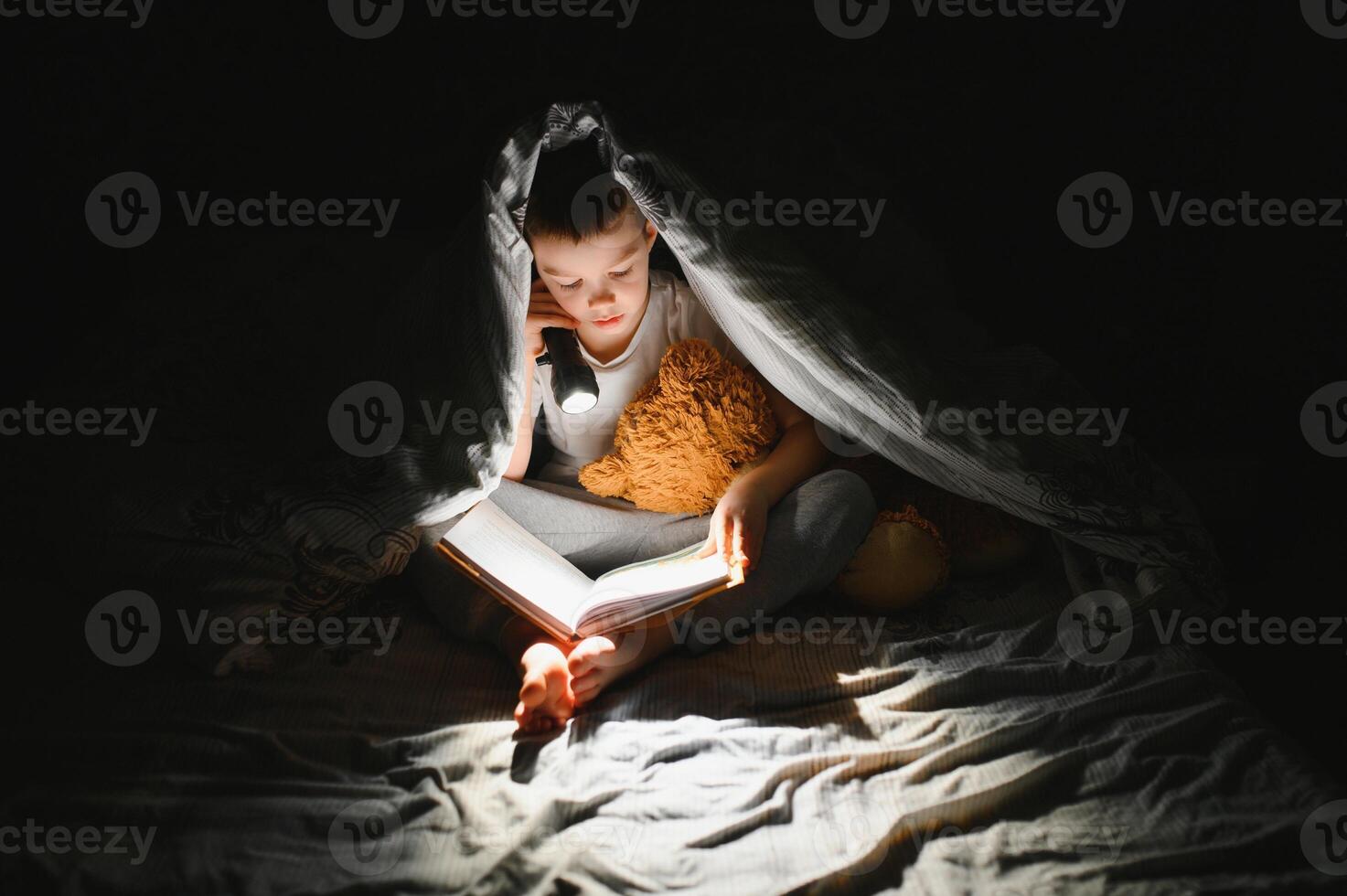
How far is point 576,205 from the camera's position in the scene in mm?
1170

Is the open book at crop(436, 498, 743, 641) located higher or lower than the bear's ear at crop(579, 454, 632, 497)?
lower

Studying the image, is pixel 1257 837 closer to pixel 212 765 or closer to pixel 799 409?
pixel 799 409

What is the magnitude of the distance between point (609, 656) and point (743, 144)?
0.77 metres

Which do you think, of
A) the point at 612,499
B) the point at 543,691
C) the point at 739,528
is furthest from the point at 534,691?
the point at 612,499

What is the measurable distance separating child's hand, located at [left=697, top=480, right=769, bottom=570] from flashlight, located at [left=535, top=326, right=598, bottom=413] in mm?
240

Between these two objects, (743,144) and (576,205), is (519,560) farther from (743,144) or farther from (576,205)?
(743,144)

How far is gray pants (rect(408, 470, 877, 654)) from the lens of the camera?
122 cm

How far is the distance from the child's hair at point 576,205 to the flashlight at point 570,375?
0.16m

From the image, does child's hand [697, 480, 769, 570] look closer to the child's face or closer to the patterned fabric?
the patterned fabric

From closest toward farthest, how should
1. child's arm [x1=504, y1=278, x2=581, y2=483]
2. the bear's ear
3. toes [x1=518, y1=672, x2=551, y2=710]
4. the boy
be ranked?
toes [x1=518, y1=672, x2=551, y2=710] < the boy < child's arm [x1=504, y1=278, x2=581, y2=483] < the bear's ear

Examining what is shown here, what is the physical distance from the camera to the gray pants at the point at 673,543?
122cm

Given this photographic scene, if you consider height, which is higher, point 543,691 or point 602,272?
point 602,272

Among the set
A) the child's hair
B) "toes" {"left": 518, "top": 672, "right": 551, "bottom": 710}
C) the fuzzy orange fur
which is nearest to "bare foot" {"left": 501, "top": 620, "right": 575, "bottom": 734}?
"toes" {"left": 518, "top": 672, "right": 551, "bottom": 710}

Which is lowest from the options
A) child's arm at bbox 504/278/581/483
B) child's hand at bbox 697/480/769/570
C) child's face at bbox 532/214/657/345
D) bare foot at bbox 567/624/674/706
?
bare foot at bbox 567/624/674/706
